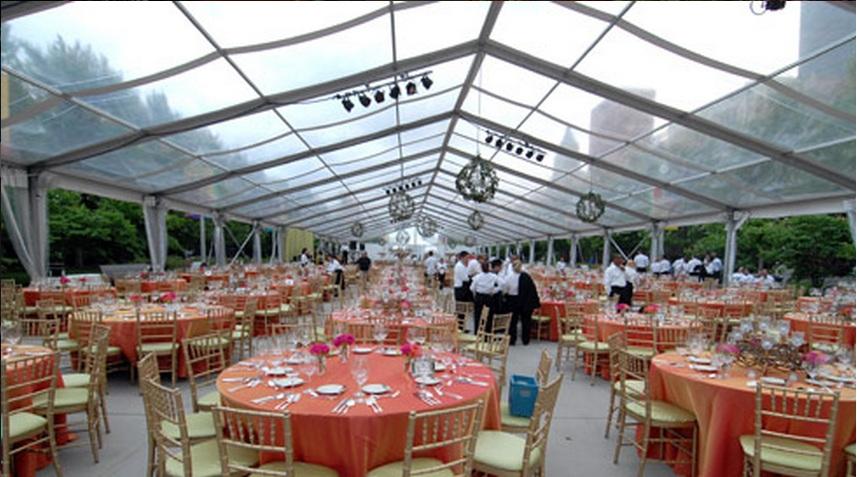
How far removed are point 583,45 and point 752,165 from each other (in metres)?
6.02

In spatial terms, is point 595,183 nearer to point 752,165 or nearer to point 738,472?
point 752,165

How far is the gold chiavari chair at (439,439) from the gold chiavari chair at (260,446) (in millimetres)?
425

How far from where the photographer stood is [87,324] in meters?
6.17

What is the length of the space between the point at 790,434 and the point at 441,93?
30.3 feet


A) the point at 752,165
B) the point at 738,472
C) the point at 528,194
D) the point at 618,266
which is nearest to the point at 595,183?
the point at 528,194

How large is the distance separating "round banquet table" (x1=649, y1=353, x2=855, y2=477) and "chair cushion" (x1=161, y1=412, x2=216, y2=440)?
3531 mm

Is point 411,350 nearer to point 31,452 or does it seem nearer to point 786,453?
point 786,453

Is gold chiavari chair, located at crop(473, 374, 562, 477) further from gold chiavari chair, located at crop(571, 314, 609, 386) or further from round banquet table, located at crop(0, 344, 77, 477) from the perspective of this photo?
gold chiavari chair, located at crop(571, 314, 609, 386)

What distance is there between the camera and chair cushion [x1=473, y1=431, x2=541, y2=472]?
10.4 ft

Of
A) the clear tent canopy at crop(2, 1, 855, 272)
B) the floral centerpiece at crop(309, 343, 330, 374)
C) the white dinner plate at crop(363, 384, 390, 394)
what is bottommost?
the white dinner plate at crop(363, 384, 390, 394)

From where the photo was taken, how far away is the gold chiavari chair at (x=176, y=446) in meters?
2.87

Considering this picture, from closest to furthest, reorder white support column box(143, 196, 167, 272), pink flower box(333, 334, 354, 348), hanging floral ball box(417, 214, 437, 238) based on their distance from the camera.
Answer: pink flower box(333, 334, 354, 348)
white support column box(143, 196, 167, 272)
hanging floral ball box(417, 214, 437, 238)

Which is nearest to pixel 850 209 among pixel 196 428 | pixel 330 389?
pixel 330 389

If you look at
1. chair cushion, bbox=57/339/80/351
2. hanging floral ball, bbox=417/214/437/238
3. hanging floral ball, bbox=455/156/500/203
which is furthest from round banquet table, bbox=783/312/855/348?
hanging floral ball, bbox=417/214/437/238
